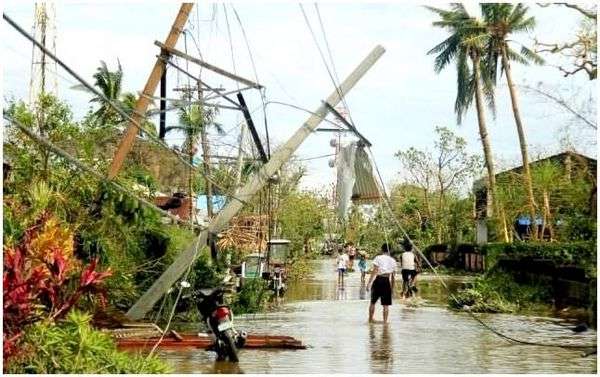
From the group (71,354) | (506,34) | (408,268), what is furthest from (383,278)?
(506,34)

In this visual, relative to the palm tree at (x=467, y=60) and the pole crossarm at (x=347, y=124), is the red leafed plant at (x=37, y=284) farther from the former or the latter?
the palm tree at (x=467, y=60)

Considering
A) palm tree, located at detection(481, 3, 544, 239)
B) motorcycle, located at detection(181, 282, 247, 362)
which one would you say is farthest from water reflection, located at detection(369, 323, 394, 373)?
palm tree, located at detection(481, 3, 544, 239)

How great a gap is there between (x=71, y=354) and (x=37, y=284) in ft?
2.59

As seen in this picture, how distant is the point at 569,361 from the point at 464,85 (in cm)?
2966

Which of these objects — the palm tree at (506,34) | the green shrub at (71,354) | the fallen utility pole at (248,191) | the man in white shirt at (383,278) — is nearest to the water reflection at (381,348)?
the man in white shirt at (383,278)

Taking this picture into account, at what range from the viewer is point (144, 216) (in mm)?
17562

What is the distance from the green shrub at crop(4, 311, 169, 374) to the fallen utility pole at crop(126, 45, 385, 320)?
548cm

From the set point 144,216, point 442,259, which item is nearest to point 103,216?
point 144,216

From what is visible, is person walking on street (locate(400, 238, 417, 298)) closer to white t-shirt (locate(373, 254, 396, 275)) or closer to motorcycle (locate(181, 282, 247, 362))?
white t-shirt (locate(373, 254, 396, 275))

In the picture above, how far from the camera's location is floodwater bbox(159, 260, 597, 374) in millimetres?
11719

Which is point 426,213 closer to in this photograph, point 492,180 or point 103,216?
point 492,180

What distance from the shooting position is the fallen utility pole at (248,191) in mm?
15062

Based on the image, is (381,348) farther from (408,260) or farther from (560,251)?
(560,251)

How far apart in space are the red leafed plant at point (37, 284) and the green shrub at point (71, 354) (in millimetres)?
153
